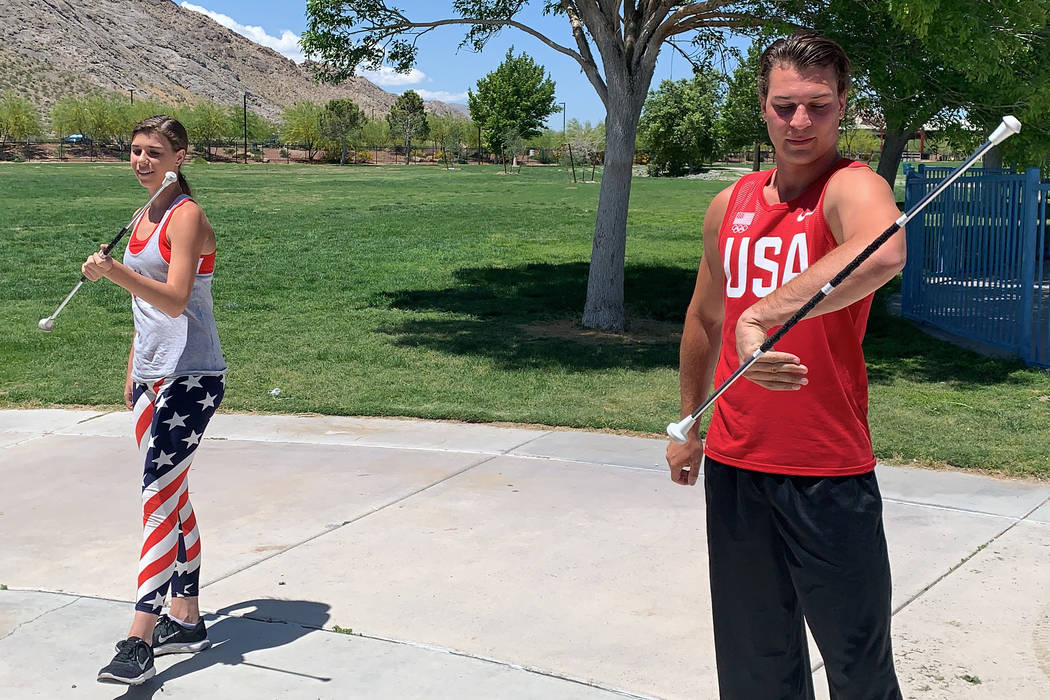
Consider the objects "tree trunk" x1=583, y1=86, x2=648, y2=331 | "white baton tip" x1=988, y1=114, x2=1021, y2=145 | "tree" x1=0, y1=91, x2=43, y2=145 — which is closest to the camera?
"white baton tip" x1=988, y1=114, x2=1021, y2=145

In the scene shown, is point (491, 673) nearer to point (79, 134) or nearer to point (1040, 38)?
point (1040, 38)

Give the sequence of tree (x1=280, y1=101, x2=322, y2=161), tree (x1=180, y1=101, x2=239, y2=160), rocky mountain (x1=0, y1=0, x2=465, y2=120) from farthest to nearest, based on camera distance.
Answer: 1. rocky mountain (x1=0, y1=0, x2=465, y2=120)
2. tree (x1=280, y1=101, x2=322, y2=161)
3. tree (x1=180, y1=101, x2=239, y2=160)

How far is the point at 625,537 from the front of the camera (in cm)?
534

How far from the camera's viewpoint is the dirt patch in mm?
11797

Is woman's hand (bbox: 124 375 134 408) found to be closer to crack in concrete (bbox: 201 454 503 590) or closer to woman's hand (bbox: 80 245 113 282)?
woman's hand (bbox: 80 245 113 282)

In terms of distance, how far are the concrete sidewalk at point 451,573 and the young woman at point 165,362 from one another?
0.34 m

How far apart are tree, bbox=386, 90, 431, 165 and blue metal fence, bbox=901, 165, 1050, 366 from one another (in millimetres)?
99915

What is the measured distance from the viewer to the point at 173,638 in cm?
408

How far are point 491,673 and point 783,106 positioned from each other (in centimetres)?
227

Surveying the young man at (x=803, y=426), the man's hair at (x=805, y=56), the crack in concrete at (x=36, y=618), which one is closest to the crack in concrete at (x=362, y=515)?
the crack in concrete at (x=36, y=618)

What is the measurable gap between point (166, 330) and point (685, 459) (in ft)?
6.49

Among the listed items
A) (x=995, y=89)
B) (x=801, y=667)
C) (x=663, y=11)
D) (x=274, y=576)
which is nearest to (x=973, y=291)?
(x=995, y=89)

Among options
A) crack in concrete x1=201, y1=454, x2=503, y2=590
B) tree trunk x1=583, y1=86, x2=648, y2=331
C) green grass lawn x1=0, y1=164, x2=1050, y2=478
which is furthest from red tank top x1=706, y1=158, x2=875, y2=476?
tree trunk x1=583, y1=86, x2=648, y2=331

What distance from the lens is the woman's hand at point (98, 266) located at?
3545 mm
